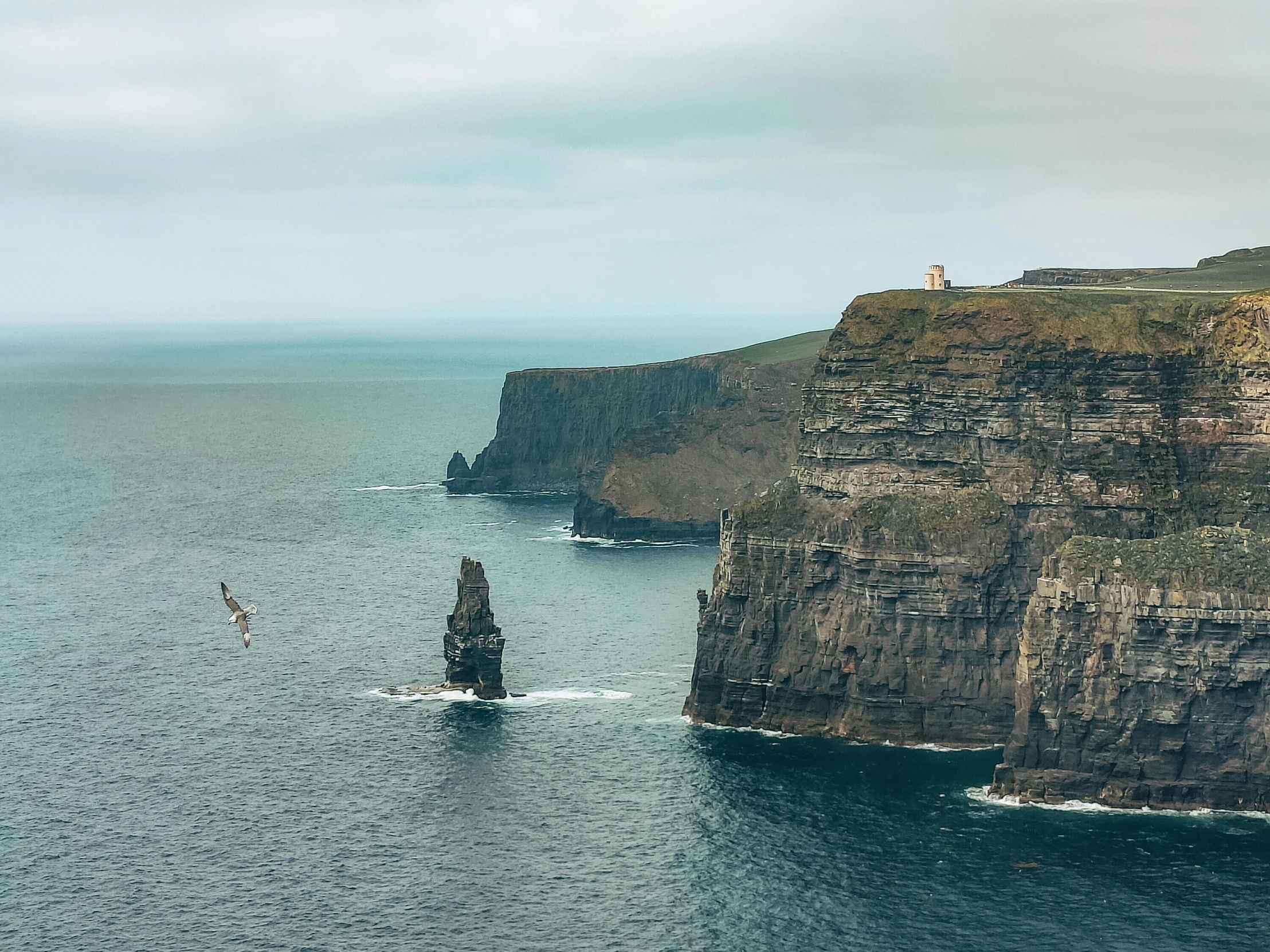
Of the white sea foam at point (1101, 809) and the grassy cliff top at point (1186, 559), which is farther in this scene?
the grassy cliff top at point (1186, 559)

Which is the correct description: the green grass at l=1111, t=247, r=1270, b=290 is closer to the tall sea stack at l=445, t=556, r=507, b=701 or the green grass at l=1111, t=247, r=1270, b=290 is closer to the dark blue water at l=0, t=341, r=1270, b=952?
the dark blue water at l=0, t=341, r=1270, b=952

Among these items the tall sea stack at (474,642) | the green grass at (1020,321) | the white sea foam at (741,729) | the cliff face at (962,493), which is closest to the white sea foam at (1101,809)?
the cliff face at (962,493)

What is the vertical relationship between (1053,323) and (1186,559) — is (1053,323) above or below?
above

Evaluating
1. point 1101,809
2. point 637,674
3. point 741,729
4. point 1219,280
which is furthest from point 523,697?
point 1219,280

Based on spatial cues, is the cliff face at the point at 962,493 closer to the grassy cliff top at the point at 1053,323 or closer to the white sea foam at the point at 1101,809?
the grassy cliff top at the point at 1053,323

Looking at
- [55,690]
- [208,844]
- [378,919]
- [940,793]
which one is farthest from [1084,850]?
[55,690]

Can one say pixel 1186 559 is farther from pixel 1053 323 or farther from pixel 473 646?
pixel 473 646
